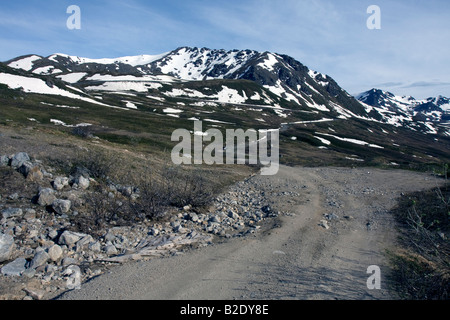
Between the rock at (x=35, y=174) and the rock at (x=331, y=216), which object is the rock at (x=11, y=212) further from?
the rock at (x=331, y=216)

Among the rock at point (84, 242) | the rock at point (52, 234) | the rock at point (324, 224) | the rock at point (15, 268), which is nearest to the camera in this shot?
the rock at point (15, 268)

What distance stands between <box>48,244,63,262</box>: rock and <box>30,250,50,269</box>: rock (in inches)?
4.1

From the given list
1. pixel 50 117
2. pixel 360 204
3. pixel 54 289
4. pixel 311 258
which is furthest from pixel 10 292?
pixel 50 117

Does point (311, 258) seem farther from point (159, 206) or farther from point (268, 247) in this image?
point (159, 206)

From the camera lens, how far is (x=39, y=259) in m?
8.04

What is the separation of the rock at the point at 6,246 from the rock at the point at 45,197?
8.88ft

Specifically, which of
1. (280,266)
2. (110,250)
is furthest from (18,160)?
(280,266)

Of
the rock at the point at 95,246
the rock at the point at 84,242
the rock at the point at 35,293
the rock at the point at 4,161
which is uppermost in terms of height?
the rock at the point at 4,161

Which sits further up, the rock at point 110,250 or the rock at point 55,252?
the rock at point 55,252

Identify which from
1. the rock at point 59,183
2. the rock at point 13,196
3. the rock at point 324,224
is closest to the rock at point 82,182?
the rock at point 59,183

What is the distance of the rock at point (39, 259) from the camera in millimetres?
7920

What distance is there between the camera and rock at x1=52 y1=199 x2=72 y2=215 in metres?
10.8

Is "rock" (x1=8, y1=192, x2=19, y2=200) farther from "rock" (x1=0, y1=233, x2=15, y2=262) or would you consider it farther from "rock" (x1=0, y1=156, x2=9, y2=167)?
"rock" (x1=0, y1=233, x2=15, y2=262)

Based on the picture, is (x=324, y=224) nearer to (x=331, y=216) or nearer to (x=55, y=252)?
(x=331, y=216)
